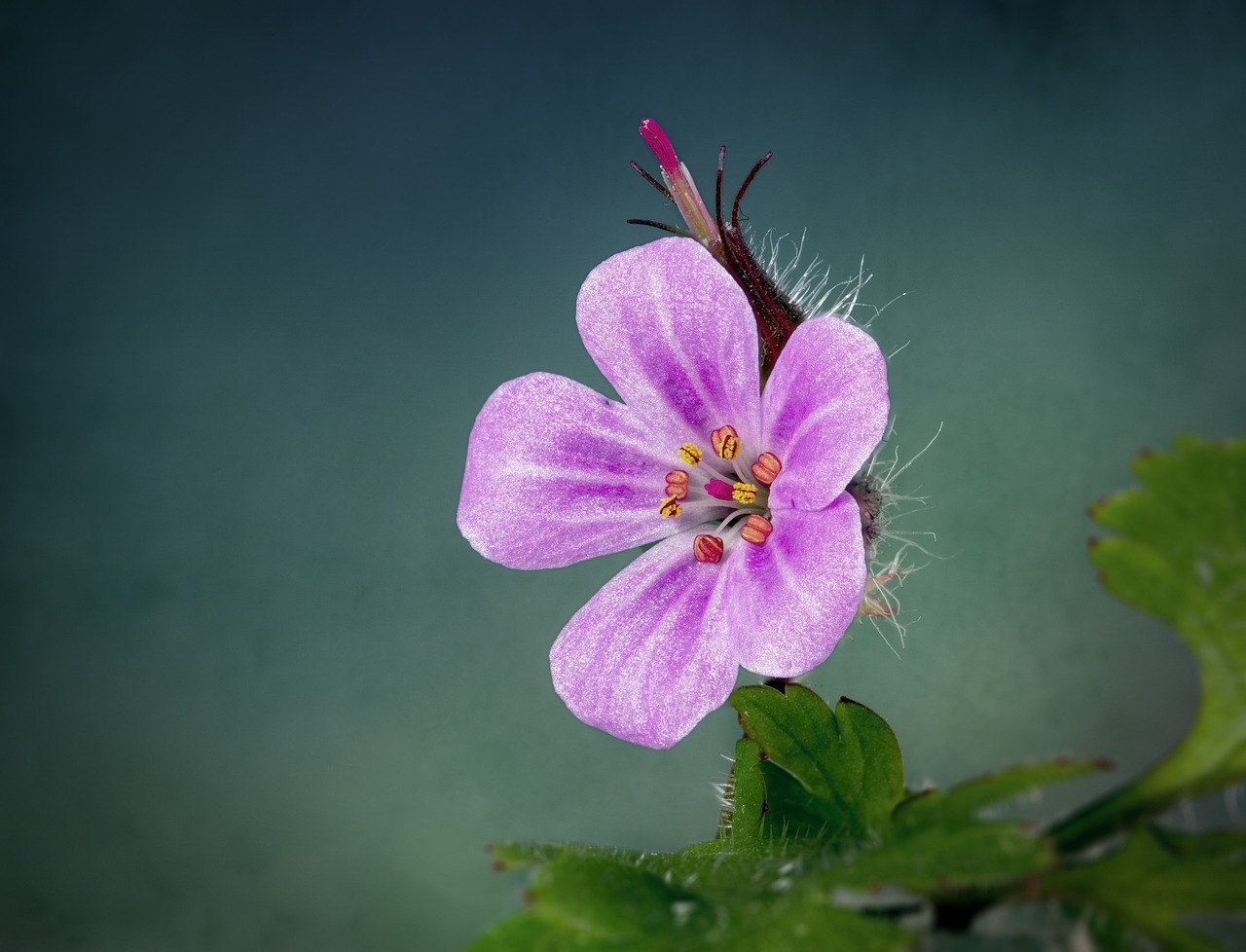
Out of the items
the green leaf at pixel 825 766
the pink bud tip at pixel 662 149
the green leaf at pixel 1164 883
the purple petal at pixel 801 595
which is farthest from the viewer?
the pink bud tip at pixel 662 149

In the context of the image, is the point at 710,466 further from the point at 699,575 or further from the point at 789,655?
the point at 789,655

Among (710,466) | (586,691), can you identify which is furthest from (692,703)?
(710,466)

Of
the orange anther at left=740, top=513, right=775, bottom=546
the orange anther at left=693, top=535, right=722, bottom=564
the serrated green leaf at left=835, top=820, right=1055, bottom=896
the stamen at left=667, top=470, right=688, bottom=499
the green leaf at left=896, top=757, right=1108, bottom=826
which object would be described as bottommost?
the serrated green leaf at left=835, top=820, right=1055, bottom=896

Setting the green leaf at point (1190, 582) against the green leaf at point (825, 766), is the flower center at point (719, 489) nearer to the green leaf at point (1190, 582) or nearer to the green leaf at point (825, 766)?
the green leaf at point (825, 766)

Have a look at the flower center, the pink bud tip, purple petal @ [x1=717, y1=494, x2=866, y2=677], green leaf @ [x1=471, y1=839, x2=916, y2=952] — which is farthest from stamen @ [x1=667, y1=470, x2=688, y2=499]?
green leaf @ [x1=471, y1=839, x2=916, y2=952]

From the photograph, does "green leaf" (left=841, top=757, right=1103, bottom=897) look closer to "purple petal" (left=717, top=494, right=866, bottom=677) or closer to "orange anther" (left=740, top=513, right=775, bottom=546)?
"purple petal" (left=717, top=494, right=866, bottom=677)

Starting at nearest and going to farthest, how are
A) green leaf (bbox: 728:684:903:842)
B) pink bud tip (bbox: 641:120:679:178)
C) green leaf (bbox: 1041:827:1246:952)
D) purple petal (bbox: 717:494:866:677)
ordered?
green leaf (bbox: 1041:827:1246:952) < green leaf (bbox: 728:684:903:842) < purple petal (bbox: 717:494:866:677) < pink bud tip (bbox: 641:120:679:178)

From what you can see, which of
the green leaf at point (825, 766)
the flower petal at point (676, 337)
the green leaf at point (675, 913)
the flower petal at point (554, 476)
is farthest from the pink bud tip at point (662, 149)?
the green leaf at point (675, 913)
